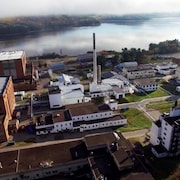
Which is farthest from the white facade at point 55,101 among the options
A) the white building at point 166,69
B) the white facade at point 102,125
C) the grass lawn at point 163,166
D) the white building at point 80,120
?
the white building at point 166,69

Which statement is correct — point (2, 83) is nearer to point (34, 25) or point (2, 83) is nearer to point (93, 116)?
point (93, 116)

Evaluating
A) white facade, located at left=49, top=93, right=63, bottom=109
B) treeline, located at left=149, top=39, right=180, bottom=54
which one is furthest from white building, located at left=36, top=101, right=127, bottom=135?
treeline, located at left=149, top=39, right=180, bottom=54

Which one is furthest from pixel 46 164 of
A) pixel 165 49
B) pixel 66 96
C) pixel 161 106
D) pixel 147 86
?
pixel 165 49

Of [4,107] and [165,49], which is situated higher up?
[165,49]

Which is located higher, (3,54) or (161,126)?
(3,54)

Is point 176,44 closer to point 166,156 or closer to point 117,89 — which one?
point 117,89

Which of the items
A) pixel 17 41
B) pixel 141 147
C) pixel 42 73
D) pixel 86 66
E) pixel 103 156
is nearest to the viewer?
pixel 103 156

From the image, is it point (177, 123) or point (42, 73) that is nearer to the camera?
point (177, 123)

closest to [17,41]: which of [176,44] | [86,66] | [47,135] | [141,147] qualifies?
[86,66]
